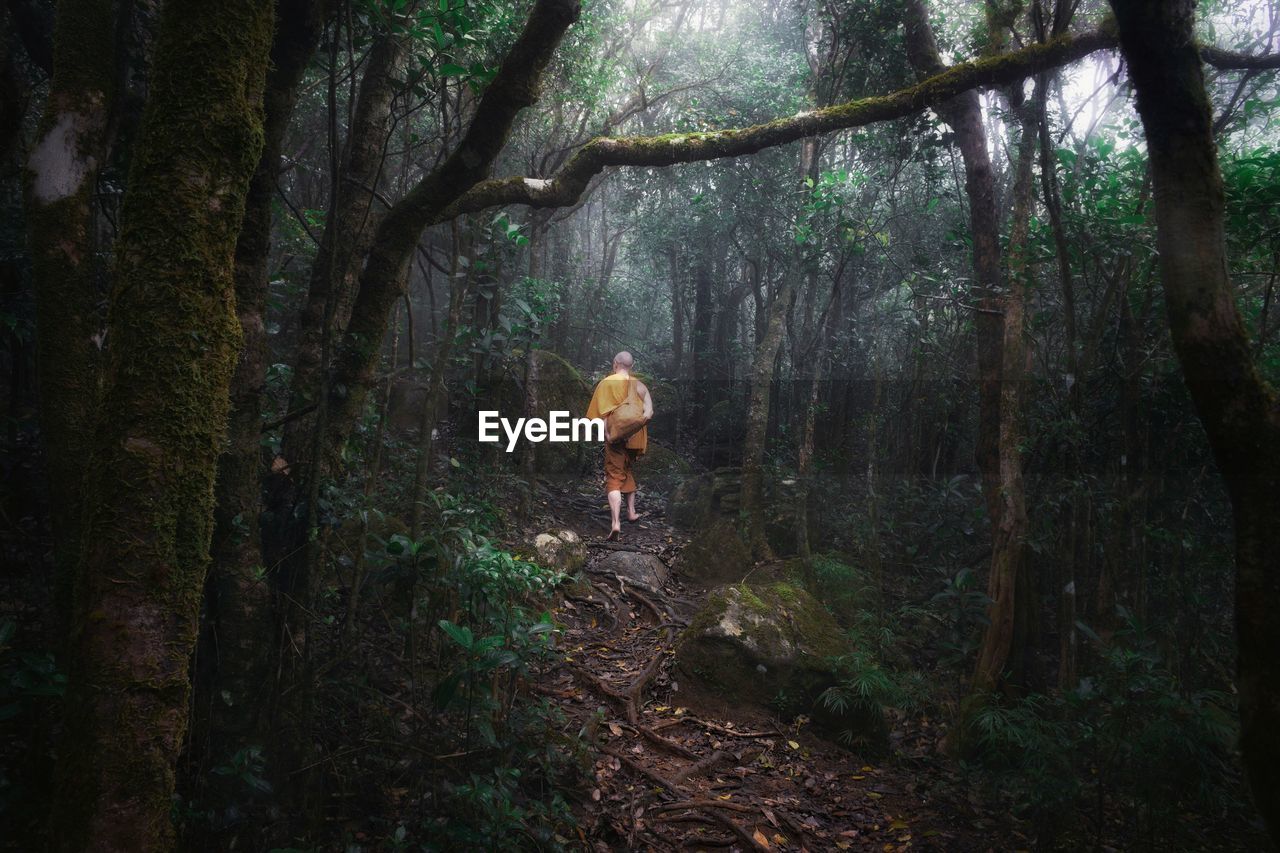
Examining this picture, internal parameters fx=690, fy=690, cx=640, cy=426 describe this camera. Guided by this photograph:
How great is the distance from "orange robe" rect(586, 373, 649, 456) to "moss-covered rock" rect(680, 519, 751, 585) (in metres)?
1.36

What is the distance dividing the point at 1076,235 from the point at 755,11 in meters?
13.6

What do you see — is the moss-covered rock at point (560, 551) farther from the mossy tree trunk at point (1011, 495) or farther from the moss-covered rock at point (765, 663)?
the mossy tree trunk at point (1011, 495)

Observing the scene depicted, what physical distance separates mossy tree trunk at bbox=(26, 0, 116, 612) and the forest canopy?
0.02 metres

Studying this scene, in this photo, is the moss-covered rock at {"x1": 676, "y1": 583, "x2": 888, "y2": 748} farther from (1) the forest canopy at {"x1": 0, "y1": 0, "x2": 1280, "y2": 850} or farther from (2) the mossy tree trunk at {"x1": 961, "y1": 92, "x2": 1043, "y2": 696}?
(2) the mossy tree trunk at {"x1": 961, "y1": 92, "x2": 1043, "y2": 696}

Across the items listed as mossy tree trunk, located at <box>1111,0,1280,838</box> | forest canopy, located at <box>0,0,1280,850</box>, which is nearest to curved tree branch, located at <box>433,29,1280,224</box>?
forest canopy, located at <box>0,0,1280,850</box>

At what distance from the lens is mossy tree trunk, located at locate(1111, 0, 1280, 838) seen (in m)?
2.23

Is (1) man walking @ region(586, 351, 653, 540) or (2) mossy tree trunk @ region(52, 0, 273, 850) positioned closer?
(2) mossy tree trunk @ region(52, 0, 273, 850)

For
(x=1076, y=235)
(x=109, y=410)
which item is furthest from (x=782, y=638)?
(x=109, y=410)

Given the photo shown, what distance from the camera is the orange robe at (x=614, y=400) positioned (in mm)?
8531

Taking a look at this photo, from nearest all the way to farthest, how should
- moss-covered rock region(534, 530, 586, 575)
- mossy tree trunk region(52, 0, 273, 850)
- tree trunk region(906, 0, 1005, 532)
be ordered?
mossy tree trunk region(52, 0, 273, 850)
tree trunk region(906, 0, 1005, 532)
moss-covered rock region(534, 530, 586, 575)

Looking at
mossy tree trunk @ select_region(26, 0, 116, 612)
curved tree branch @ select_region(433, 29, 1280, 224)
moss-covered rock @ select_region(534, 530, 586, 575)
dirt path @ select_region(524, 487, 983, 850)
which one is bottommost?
dirt path @ select_region(524, 487, 983, 850)

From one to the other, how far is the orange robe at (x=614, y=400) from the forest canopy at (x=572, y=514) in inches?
2.0

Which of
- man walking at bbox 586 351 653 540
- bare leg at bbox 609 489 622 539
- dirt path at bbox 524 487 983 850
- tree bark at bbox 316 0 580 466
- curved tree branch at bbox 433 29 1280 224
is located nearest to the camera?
tree bark at bbox 316 0 580 466

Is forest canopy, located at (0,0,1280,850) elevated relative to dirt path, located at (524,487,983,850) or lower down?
elevated
